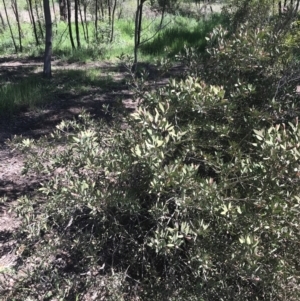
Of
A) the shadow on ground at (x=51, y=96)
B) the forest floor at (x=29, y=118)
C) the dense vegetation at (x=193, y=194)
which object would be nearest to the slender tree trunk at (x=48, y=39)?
the shadow on ground at (x=51, y=96)

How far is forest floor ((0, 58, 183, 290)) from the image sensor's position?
2.74m

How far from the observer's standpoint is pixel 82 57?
8.84 meters

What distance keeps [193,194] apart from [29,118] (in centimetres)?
377

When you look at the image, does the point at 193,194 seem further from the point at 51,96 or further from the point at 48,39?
the point at 48,39

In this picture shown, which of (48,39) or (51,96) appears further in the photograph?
(48,39)

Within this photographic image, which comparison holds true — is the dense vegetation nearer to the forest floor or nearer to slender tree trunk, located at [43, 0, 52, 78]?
the forest floor

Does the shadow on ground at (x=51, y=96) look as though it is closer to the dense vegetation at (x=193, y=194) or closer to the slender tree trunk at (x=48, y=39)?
the slender tree trunk at (x=48, y=39)

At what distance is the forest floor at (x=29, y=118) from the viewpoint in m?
2.74

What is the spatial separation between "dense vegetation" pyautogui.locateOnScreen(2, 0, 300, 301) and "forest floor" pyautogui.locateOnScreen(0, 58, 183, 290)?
1.38 feet

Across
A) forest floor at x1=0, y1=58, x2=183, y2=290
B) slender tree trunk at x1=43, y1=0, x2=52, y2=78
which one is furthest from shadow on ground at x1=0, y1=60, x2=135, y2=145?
slender tree trunk at x1=43, y1=0, x2=52, y2=78

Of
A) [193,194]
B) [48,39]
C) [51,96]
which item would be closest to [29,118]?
[51,96]

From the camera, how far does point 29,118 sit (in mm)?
4930

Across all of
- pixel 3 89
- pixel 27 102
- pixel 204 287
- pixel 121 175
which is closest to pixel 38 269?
pixel 121 175

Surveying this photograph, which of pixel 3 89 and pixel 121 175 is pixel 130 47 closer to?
pixel 3 89
